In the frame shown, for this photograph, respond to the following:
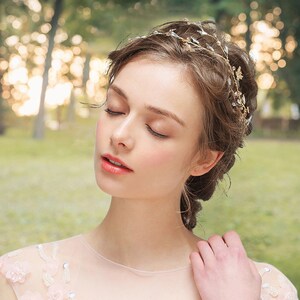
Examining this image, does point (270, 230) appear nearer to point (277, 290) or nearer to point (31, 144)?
point (31, 144)

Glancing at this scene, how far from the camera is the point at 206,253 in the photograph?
110cm

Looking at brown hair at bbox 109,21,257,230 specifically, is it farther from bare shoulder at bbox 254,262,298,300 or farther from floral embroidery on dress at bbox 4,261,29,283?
floral embroidery on dress at bbox 4,261,29,283

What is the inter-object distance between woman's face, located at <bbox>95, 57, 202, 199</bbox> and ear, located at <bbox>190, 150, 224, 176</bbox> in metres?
0.09

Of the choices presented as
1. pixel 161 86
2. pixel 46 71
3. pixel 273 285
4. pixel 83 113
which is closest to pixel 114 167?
pixel 161 86

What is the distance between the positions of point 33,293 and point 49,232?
2.00m

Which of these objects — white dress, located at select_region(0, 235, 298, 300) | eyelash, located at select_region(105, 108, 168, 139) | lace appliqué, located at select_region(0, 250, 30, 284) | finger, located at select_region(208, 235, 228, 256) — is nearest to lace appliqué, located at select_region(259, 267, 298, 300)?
white dress, located at select_region(0, 235, 298, 300)

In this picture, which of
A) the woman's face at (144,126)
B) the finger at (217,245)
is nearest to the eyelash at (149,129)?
the woman's face at (144,126)

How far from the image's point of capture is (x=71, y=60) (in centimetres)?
339

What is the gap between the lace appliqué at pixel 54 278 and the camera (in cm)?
109

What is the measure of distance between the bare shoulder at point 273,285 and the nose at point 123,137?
37 centimetres

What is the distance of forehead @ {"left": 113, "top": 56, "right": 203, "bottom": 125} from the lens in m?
1.02

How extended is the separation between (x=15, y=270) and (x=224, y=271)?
1.24 ft

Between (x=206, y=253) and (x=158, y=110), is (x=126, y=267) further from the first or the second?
(x=158, y=110)

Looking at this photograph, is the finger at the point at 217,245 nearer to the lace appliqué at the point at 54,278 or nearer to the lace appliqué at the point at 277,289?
the lace appliqué at the point at 277,289
